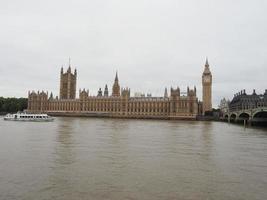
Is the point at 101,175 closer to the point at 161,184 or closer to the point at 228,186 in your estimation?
the point at 161,184

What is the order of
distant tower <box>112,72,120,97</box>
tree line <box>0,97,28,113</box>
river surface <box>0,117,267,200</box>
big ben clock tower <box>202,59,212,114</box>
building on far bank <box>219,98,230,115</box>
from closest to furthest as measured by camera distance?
river surface <box>0,117,267,200</box>, tree line <box>0,97,28,113</box>, big ben clock tower <box>202,59,212,114</box>, distant tower <box>112,72,120,97</box>, building on far bank <box>219,98,230,115</box>

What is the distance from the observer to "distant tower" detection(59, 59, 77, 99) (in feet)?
476

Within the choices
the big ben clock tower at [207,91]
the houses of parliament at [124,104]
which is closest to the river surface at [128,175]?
the houses of parliament at [124,104]

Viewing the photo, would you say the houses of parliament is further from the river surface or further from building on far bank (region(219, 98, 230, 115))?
the river surface

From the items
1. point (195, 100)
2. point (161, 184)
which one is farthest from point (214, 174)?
point (195, 100)

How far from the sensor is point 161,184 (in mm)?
11086

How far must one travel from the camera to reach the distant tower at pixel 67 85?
145 m

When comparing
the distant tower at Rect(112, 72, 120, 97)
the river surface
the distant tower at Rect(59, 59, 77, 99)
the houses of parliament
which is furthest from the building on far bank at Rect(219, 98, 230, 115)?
the river surface

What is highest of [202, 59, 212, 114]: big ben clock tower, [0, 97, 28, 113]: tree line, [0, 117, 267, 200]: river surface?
[202, 59, 212, 114]: big ben clock tower

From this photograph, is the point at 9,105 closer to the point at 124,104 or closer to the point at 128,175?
the point at 124,104

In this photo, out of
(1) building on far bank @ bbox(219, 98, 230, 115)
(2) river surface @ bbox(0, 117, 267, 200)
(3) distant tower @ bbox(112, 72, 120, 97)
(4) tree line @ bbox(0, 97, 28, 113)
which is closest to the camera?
(2) river surface @ bbox(0, 117, 267, 200)

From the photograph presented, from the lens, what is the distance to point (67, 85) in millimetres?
146125

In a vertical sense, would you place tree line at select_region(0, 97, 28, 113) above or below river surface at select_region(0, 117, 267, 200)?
above

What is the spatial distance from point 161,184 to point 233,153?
33.1 feet
